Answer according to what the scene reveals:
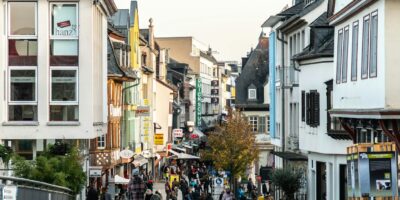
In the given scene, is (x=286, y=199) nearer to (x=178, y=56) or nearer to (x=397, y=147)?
(x=397, y=147)

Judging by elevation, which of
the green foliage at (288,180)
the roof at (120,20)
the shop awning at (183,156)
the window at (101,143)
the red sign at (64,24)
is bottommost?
the shop awning at (183,156)

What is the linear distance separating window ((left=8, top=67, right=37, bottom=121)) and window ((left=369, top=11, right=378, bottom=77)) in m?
21.7

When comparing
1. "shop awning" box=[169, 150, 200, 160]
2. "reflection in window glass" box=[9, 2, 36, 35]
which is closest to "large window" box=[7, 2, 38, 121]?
"reflection in window glass" box=[9, 2, 36, 35]

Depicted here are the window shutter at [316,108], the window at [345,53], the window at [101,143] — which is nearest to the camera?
the window at [345,53]

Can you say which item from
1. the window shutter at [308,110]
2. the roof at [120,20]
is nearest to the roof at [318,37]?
the window shutter at [308,110]

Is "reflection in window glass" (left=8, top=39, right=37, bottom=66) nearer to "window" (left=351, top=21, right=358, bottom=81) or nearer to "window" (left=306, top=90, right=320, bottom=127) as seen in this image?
"window" (left=306, top=90, right=320, bottom=127)

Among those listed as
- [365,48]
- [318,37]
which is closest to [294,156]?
[318,37]

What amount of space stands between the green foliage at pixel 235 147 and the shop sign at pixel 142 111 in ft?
17.8

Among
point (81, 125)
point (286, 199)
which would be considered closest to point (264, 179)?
point (286, 199)

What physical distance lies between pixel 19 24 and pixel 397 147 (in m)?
24.4

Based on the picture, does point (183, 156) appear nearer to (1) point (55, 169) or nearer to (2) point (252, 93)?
(2) point (252, 93)

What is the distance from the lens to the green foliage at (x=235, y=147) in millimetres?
83500

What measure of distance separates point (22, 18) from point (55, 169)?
13.2 meters

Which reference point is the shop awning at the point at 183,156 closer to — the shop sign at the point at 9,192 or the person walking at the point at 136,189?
the person walking at the point at 136,189
